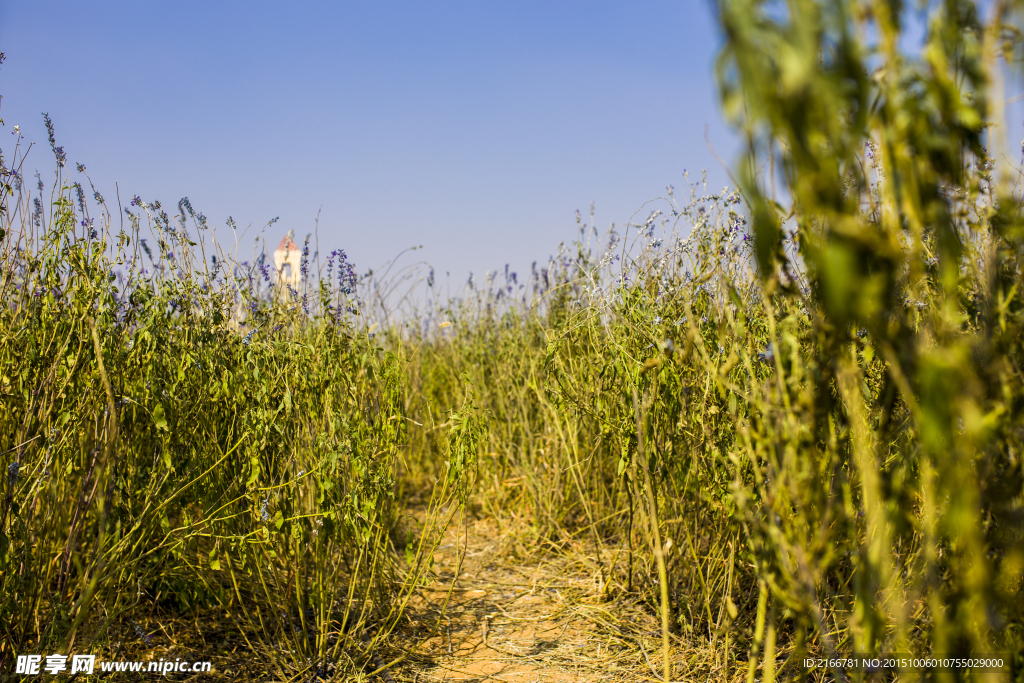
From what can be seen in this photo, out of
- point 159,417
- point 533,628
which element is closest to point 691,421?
point 533,628

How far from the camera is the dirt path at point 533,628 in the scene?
2.37m

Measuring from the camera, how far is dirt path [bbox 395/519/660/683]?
2373mm

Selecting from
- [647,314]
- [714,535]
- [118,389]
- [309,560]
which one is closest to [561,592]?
[714,535]

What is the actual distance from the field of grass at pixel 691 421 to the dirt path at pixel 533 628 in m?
0.07

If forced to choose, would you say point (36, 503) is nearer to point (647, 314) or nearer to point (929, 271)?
point (647, 314)

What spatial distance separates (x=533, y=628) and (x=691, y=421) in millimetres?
1176

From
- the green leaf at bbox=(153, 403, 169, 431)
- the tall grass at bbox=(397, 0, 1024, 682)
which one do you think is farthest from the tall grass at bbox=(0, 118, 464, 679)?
the tall grass at bbox=(397, 0, 1024, 682)

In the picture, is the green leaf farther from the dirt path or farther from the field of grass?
the dirt path

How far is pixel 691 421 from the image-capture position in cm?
228

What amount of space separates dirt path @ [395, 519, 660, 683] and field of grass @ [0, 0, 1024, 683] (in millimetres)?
71

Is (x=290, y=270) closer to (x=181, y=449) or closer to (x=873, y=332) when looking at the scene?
(x=181, y=449)

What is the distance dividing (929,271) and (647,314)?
3.62 feet

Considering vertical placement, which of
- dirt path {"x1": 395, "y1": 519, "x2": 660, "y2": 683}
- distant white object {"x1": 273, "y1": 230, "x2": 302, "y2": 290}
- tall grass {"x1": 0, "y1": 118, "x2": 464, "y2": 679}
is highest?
distant white object {"x1": 273, "y1": 230, "x2": 302, "y2": 290}

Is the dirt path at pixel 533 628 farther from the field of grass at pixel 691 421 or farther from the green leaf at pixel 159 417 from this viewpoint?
the green leaf at pixel 159 417
